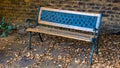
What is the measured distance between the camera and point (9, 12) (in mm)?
6477

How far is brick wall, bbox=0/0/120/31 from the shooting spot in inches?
226

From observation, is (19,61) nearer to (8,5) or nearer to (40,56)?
(40,56)

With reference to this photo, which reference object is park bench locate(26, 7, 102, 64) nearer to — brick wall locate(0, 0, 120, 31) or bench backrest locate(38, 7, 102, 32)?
bench backrest locate(38, 7, 102, 32)

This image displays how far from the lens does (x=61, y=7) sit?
6.07 m

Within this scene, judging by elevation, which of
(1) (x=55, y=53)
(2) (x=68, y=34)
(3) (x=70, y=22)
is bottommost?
(1) (x=55, y=53)

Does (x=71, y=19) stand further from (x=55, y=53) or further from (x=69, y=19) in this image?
(x=55, y=53)

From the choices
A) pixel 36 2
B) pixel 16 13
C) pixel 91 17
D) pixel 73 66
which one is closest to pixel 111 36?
pixel 91 17

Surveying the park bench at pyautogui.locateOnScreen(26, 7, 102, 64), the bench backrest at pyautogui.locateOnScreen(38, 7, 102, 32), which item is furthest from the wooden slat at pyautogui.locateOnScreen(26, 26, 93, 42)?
the bench backrest at pyautogui.locateOnScreen(38, 7, 102, 32)

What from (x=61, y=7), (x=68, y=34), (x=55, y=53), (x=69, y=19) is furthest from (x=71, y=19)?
(x=61, y=7)

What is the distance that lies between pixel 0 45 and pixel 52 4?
1.70 m

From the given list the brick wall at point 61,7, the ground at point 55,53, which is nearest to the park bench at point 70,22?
the ground at point 55,53

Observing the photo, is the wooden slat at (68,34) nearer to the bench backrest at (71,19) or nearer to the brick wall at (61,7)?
the bench backrest at (71,19)

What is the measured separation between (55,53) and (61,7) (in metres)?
1.51

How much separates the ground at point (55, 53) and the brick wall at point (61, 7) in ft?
1.59
